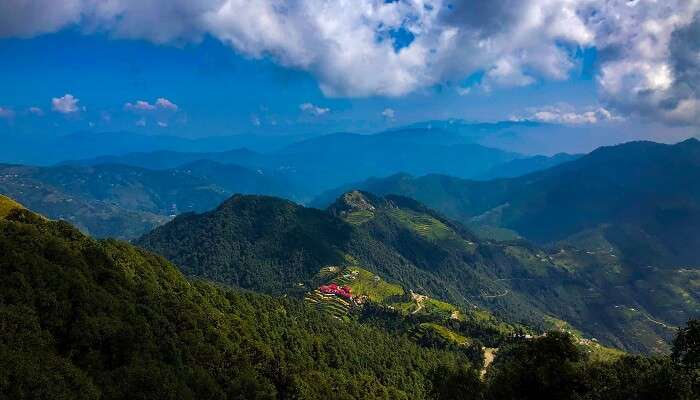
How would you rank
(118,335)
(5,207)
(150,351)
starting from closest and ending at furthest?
1. (118,335)
2. (150,351)
3. (5,207)

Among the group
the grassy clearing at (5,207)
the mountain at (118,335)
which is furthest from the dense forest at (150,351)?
the grassy clearing at (5,207)

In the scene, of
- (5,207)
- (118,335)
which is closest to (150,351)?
(118,335)

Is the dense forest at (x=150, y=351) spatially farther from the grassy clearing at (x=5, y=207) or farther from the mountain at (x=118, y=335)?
the grassy clearing at (x=5, y=207)

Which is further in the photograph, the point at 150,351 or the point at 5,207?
the point at 5,207

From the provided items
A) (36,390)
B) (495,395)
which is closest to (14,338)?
(36,390)

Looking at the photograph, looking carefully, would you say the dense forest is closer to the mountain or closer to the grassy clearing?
the mountain

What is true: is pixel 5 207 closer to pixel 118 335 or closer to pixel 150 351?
pixel 118 335
